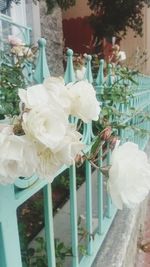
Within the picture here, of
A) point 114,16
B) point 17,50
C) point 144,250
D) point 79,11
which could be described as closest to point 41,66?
point 17,50

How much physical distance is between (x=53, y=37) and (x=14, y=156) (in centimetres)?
524

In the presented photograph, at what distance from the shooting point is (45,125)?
530 millimetres

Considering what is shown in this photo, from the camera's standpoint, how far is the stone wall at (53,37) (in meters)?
5.18

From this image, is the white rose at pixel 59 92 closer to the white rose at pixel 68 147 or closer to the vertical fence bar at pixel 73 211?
the white rose at pixel 68 147

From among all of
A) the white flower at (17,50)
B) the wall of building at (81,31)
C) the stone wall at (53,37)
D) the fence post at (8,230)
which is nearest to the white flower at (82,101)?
the fence post at (8,230)

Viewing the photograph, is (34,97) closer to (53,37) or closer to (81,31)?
(53,37)

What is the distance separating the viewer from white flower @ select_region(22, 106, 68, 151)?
51 centimetres

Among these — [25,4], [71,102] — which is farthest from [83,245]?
[25,4]

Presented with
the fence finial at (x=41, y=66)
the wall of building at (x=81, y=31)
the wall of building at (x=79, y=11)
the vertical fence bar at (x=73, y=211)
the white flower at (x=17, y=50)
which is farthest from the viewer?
the wall of building at (x=79, y=11)

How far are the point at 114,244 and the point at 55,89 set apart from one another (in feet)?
3.83

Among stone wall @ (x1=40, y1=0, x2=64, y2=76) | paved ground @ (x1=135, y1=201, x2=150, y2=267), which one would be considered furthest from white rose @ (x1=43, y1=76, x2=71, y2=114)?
stone wall @ (x1=40, y1=0, x2=64, y2=76)

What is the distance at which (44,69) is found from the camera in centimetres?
93

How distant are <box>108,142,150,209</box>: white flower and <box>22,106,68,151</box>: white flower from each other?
6.2 inches

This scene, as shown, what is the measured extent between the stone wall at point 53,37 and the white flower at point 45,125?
184 inches
